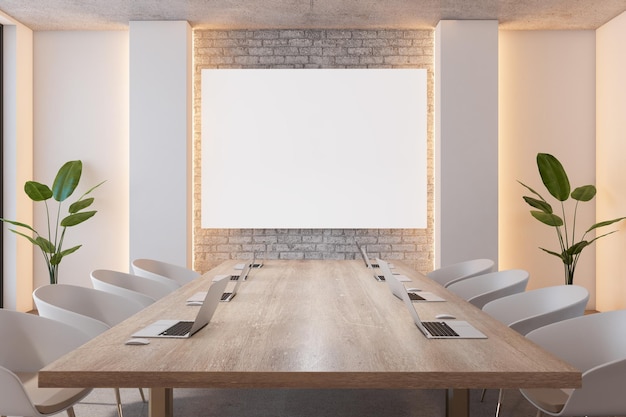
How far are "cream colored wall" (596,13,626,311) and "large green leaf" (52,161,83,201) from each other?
18.5 ft

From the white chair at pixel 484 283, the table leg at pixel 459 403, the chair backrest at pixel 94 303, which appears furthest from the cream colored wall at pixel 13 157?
the table leg at pixel 459 403

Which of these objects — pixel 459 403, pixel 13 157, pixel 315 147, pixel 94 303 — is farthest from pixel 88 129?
pixel 459 403

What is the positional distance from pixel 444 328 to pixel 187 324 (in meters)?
0.99

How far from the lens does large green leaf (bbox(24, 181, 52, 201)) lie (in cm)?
638

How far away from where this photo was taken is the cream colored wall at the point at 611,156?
22.0ft

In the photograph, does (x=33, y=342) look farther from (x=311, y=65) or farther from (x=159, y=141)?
(x=311, y=65)

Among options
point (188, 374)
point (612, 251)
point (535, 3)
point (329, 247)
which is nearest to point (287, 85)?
point (329, 247)

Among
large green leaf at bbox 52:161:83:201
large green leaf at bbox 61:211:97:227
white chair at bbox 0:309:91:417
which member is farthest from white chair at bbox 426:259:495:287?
large green leaf at bbox 52:161:83:201

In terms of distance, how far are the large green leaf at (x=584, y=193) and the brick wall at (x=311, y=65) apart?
1507 millimetres

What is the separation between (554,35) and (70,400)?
21.7 feet

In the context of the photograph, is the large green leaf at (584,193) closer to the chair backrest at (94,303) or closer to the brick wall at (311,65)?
the brick wall at (311,65)

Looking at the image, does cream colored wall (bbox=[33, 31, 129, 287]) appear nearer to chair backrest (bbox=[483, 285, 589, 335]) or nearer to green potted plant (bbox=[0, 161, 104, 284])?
green potted plant (bbox=[0, 161, 104, 284])

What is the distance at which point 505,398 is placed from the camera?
407 cm

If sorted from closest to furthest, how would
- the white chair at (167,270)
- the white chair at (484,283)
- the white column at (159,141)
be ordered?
the white chair at (484,283)
the white chair at (167,270)
the white column at (159,141)
